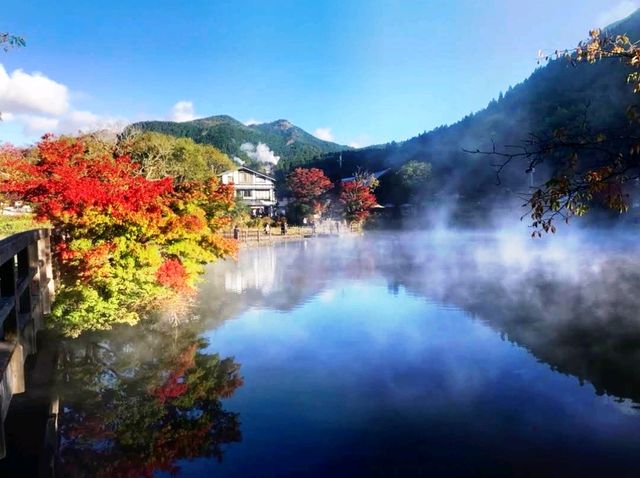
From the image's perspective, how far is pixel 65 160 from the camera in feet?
37.0

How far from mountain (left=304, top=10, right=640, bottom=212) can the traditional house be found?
1404 cm

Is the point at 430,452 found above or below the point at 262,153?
below

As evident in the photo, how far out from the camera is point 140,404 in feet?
25.2

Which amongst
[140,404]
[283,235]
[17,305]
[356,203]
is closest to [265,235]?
[283,235]

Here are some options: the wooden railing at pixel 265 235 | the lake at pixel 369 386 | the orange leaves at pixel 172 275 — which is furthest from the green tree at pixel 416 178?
the orange leaves at pixel 172 275

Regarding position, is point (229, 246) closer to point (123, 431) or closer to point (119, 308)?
point (119, 308)

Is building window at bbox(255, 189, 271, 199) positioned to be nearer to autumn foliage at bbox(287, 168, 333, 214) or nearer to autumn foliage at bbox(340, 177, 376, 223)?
autumn foliage at bbox(287, 168, 333, 214)

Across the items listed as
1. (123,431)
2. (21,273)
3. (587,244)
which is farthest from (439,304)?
(587,244)

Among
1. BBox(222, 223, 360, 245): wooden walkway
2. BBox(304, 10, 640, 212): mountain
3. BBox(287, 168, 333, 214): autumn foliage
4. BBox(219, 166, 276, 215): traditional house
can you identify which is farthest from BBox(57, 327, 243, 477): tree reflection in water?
BBox(219, 166, 276, 215): traditional house

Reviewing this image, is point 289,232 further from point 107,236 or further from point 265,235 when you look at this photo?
point 107,236

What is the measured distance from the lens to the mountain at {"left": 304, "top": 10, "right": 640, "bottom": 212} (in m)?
54.3

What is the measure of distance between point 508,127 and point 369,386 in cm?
7231

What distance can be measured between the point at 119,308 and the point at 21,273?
4.61 meters

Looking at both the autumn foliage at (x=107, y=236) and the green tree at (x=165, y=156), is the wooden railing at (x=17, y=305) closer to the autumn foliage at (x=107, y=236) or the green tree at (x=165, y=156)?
the autumn foliage at (x=107, y=236)
